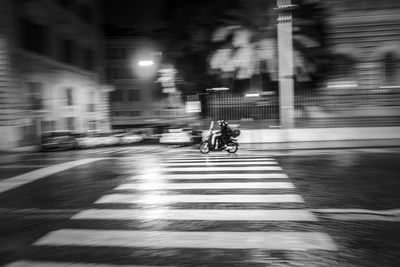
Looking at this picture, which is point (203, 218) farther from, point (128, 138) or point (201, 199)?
point (128, 138)

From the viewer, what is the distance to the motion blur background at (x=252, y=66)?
18.9 metres

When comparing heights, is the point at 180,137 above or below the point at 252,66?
below

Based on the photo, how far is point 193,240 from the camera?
4.92 m

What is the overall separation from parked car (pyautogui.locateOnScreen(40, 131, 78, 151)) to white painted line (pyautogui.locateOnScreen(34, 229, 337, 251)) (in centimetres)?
1739

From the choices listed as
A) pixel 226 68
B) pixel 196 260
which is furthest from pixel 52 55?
pixel 196 260

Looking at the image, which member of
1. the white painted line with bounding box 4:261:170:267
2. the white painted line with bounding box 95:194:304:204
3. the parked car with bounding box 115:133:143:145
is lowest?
the white painted line with bounding box 4:261:170:267

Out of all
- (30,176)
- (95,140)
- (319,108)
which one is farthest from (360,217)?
(95,140)

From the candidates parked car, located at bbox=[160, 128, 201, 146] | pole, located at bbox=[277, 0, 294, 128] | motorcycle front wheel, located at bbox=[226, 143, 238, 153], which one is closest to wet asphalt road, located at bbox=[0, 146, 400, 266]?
motorcycle front wheel, located at bbox=[226, 143, 238, 153]

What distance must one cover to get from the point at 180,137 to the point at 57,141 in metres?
7.15

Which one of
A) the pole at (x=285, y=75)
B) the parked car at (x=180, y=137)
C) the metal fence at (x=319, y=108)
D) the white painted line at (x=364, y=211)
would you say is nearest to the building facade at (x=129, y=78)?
the parked car at (x=180, y=137)

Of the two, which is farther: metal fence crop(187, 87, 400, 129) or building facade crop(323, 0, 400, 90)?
building facade crop(323, 0, 400, 90)

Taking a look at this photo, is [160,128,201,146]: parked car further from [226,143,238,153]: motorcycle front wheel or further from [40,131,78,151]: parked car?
[40,131,78,151]: parked car

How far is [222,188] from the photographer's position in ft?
26.7

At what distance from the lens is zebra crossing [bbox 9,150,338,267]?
4688 millimetres
